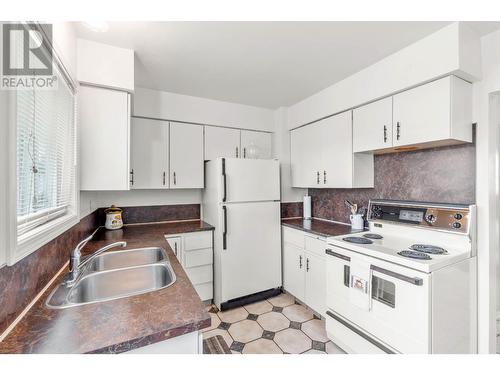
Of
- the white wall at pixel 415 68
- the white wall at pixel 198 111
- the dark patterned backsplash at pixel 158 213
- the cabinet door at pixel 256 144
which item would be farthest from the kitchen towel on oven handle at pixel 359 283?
the white wall at pixel 198 111

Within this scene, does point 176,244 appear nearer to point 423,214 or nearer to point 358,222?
point 358,222

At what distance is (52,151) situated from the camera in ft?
4.02

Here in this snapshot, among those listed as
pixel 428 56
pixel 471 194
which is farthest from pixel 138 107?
pixel 471 194

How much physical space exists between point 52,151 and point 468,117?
103 inches

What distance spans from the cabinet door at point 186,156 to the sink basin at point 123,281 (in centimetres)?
132

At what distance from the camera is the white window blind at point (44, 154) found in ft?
3.03

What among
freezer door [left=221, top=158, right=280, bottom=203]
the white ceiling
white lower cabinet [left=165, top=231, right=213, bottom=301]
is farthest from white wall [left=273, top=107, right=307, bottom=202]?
white lower cabinet [left=165, top=231, right=213, bottom=301]

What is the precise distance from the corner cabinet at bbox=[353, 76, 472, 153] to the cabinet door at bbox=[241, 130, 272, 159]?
1.29 m

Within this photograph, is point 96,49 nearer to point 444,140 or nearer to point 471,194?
point 444,140

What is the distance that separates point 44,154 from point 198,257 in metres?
1.73

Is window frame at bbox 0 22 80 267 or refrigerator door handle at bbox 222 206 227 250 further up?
window frame at bbox 0 22 80 267

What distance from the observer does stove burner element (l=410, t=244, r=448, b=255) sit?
5.19ft

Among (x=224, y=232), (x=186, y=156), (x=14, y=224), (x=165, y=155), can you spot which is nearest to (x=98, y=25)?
(x=14, y=224)

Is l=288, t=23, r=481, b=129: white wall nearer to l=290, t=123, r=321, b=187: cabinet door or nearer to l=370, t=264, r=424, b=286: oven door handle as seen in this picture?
l=290, t=123, r=321, b=187: cabinet door
